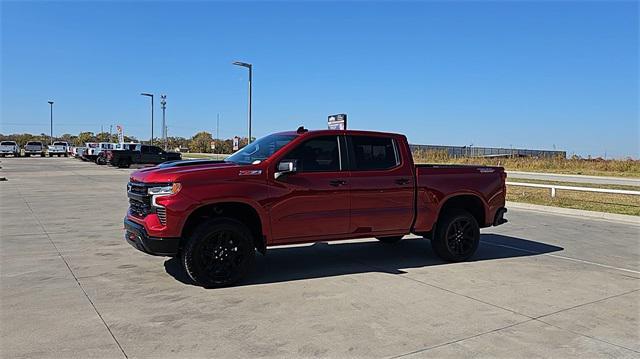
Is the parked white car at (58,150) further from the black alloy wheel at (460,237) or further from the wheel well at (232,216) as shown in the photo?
the black alloy wheel at (460,237)

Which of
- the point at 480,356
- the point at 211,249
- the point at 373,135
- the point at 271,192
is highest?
the point at 373,135

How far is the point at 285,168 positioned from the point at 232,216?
93 centimetres

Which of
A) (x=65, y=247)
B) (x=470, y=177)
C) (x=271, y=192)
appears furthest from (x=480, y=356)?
(x=65, y=247)

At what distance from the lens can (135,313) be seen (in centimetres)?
543

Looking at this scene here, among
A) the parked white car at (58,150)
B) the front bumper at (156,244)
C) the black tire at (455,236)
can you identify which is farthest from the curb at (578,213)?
the parked white car at (58,150)

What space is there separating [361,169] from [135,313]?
3.49 metres

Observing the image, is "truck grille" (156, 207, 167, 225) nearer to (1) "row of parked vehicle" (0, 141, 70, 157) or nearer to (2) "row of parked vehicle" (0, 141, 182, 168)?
(2) "row of parked vehicle" (0, 141, 182, 168)

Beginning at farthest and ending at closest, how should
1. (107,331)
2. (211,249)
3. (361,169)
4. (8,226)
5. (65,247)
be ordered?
(8,226) → (65,247) → (361,169) → (211,249) → (107,331)

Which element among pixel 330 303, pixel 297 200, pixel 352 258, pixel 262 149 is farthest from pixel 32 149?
pixel 330 303

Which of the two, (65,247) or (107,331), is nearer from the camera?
(107,331)

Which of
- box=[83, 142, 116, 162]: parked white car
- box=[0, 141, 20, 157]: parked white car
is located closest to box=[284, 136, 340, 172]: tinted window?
box=[83, 142, 116, 162]: parked white car

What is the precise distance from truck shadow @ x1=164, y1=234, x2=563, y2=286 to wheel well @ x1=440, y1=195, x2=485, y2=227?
69 centimetres

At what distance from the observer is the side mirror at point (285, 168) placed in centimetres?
648

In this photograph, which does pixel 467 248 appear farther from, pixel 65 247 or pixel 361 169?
pixel 65 247
